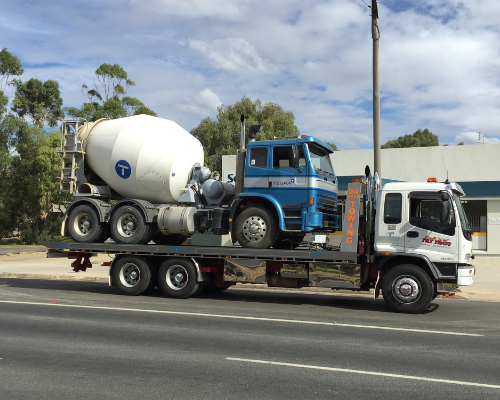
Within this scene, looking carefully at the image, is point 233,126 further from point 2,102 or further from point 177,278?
point 177,278

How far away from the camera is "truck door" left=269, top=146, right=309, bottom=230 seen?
36.4 feet

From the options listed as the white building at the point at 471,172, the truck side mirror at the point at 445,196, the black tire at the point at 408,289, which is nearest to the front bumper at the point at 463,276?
the black tire at the point at 408,289

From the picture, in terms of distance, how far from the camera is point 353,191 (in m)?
10.8

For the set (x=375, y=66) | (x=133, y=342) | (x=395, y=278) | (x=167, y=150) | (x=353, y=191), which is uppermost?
(x=375, y=66)

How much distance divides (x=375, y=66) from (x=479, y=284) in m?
7.03

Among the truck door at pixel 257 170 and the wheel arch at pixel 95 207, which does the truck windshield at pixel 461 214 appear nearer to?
the truck door at pixel 257 170

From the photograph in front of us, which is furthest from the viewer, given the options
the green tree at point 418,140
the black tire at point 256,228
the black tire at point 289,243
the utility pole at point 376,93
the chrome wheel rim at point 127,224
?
the green tree at point 418,140

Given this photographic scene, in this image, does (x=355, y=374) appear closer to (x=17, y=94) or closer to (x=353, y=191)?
(x=353, y=191)

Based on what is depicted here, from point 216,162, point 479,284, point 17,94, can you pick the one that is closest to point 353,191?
point 479,284

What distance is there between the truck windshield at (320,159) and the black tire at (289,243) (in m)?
1.74

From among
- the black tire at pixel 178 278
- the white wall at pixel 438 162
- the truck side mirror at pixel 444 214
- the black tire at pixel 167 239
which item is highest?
the white wall at pixel 438 162

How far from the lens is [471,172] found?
73.0ft

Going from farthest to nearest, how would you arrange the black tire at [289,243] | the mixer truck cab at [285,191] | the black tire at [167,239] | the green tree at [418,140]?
the green tree at [418,140] < the black tire at [167,239] < the black tire at [289,243] < the mixer truck cab at [285,191]

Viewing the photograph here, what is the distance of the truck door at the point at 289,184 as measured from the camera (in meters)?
11.1
